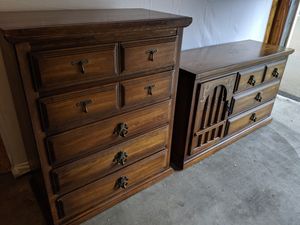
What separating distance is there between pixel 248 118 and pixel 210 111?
590mm

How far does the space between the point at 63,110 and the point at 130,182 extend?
72cm

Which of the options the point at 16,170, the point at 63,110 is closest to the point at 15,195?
the point at 16,170

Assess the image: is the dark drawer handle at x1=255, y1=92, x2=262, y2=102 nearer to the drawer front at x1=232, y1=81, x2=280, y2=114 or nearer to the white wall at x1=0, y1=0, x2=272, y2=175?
the drawer front at x1=232, y1=81, x2=280, y2=114

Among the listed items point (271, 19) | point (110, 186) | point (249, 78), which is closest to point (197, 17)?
point (249, 78)

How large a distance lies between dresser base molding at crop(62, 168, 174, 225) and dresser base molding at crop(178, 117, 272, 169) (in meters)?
0.19

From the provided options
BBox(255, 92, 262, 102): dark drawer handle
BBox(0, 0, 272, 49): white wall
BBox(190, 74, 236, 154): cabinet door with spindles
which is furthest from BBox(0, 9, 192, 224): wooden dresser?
BBox(255, 92, 262, 102): dark drawer handle

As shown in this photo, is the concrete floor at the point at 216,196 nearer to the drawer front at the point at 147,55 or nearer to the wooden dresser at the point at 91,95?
the wooden dresser at the point at 91,95

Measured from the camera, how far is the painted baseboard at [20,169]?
66.3 inches

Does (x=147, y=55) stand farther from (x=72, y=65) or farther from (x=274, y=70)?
(x=274, y=70)

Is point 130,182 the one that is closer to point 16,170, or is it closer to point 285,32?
point 16,170

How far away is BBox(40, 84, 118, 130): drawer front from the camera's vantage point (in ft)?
3.34

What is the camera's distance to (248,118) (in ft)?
7.16

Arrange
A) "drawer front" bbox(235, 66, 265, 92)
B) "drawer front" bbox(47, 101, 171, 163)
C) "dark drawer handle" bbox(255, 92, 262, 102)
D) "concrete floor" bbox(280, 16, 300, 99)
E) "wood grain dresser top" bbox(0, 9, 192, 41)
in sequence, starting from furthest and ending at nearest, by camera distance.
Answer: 1. "concrete floor" bbox(280, 16, 300, 99)
2. "dark drawer handle" bbox(255, 92, 262, 102)
3. "drawer front" bbox(235, 66, 265, 92)
4. "drawer front" bbox(47, 101, 171, 163)
5. "wood grain dresser top" bbox(0, 9, 192, 41)

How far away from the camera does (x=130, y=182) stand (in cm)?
156
